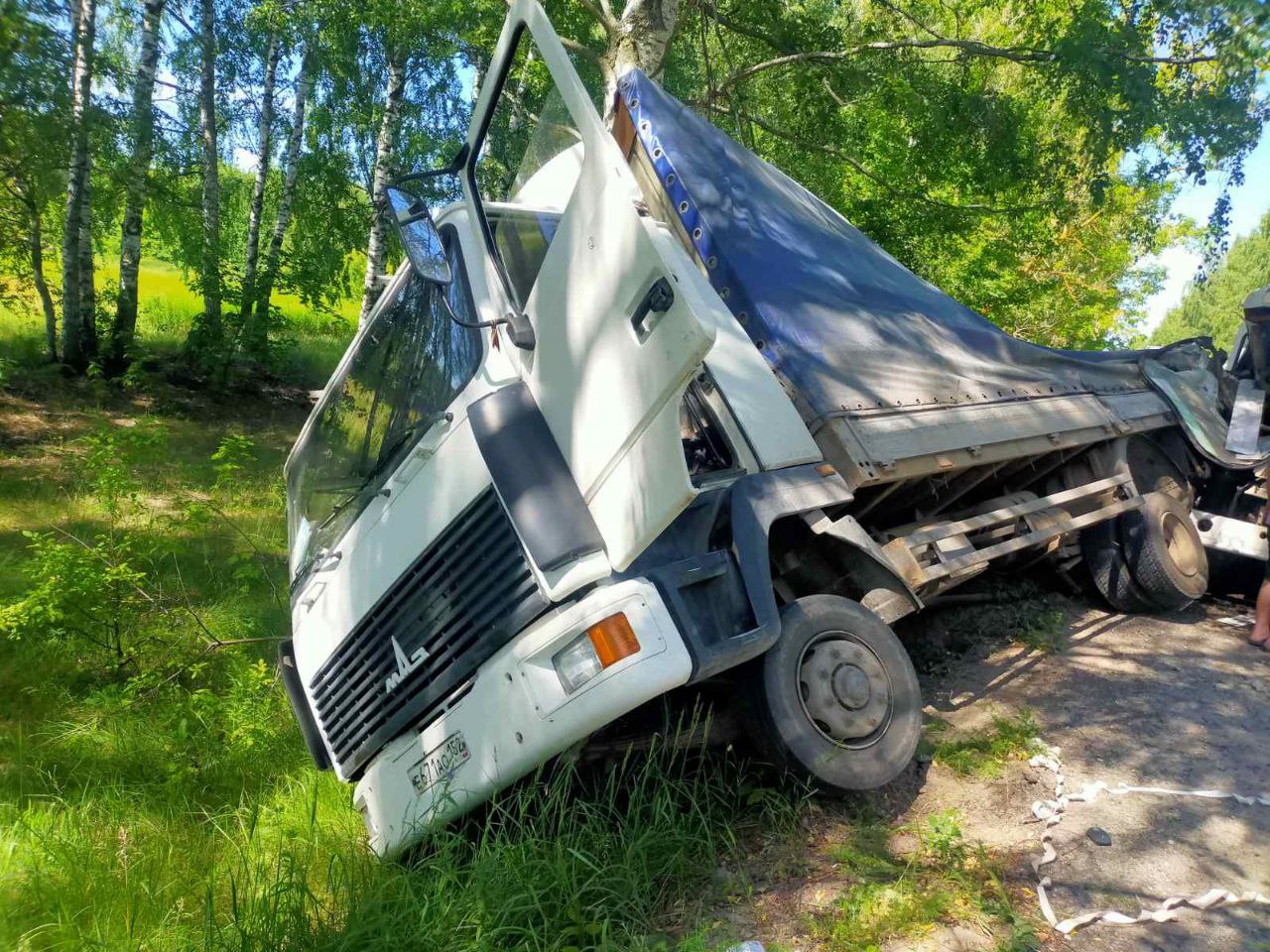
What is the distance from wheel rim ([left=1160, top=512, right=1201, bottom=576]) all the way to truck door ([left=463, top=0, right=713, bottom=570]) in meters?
3.93

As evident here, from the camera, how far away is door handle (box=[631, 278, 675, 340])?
2.36 meters

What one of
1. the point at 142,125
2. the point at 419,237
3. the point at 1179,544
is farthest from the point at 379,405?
the point at 142,125

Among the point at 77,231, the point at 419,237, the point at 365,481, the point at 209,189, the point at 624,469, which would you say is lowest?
the point at 624,469

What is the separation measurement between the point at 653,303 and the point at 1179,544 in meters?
4.24

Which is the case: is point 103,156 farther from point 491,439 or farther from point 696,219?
point 491,439

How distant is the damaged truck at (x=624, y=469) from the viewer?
261cm

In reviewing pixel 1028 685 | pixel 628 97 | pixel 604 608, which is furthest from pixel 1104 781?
pixel 628 97

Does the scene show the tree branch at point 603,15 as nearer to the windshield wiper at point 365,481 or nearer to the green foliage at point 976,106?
the green foliage at point 976,106

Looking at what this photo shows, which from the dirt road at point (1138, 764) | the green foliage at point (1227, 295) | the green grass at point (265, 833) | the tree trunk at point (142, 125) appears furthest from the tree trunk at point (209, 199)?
the green foliage at point (1227, 295)

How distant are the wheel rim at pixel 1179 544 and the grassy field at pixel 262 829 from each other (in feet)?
7.77

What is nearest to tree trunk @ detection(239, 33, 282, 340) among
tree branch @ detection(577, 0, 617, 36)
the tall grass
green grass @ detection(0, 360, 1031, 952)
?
tree branch @ detection(577, 0, 617, 36)

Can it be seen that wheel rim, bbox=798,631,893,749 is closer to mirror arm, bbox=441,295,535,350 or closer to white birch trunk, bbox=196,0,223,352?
mirror arm, bbox=441,295,535,350

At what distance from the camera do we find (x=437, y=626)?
9.68 ft

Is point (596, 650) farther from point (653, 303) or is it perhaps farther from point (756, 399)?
point (756, 399)
